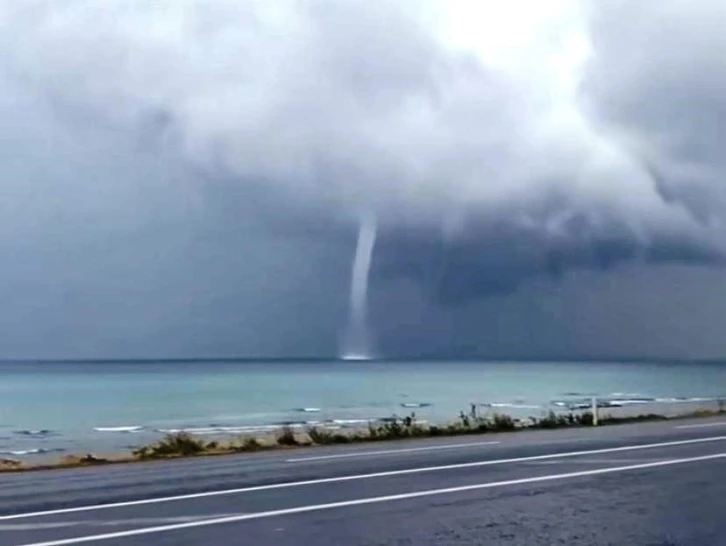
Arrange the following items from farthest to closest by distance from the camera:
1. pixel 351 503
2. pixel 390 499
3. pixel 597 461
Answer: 1. pixel 597 461
2. pixel 390 499
3. pixel 351 503

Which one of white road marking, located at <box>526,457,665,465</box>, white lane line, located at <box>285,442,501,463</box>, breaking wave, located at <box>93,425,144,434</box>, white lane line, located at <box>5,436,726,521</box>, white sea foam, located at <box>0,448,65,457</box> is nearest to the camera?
white lane line, located at <box>5,436,726,521</box>

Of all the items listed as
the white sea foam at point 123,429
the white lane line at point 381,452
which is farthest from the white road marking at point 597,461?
the white sea foam at point 123,429

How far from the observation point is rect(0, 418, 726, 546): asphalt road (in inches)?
463

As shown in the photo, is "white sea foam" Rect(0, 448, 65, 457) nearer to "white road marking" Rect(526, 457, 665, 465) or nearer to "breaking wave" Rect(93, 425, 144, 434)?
"breaking wave" Rect(93, 425, 144, 434)

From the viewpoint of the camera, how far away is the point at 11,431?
188ft

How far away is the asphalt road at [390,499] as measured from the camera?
11.8 meters

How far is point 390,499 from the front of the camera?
14742 mm

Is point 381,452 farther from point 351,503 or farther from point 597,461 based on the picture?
point 351,503

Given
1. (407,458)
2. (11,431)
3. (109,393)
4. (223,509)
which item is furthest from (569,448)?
(109,393)

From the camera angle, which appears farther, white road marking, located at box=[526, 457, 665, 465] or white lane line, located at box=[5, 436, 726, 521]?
white road marking, located at box=[526, 457, 665, 465]

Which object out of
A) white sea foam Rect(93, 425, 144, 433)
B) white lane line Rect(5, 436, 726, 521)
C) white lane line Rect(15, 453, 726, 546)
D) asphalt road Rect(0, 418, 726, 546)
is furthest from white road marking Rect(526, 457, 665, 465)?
white sea foam Rect(93, 425, 144, 433)

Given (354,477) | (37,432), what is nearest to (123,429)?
(37,432)

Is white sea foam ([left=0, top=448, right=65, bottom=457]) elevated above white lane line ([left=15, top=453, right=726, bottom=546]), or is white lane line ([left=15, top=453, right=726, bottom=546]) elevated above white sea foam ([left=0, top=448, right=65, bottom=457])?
white lane line ([left=15, top=453, right=726, bottom=546])

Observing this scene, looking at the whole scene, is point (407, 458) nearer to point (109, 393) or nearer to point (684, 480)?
point (684, 480)
